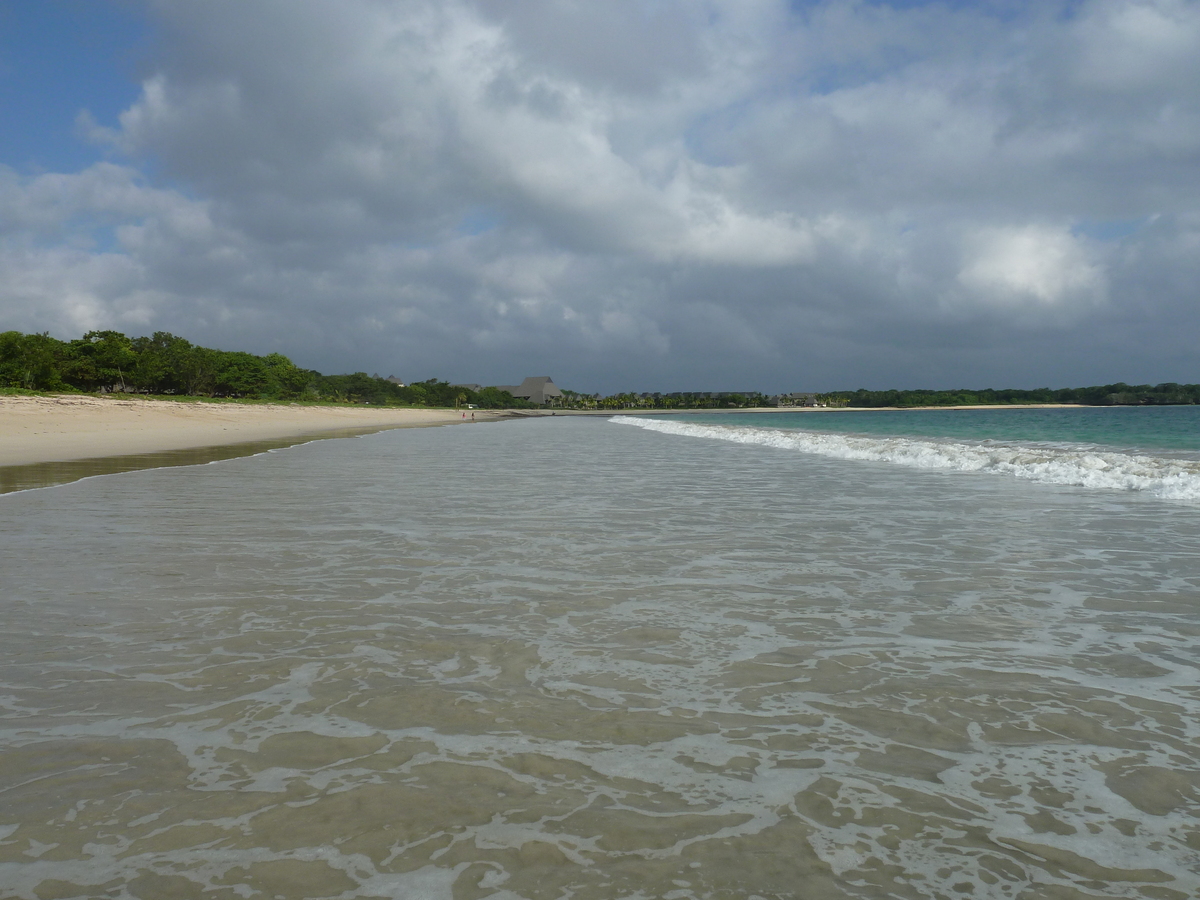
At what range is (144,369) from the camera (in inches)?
3174

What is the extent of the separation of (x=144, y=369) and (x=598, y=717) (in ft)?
304

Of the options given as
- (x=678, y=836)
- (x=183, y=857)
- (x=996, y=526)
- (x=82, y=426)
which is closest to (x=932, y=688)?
(x=678, y=836)

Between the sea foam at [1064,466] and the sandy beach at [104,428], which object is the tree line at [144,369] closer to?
the sandy beach at [104,428]

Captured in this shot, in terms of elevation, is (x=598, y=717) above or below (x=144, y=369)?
below

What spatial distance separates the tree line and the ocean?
6512 centimetres

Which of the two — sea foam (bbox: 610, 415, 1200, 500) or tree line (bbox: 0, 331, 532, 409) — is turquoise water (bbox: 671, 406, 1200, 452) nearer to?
sea foam (bbox: 610, 415, 1200, 500)

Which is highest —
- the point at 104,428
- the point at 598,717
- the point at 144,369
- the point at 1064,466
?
the point at 144,369

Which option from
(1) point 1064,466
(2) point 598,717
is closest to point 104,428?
(1) point 1064,466

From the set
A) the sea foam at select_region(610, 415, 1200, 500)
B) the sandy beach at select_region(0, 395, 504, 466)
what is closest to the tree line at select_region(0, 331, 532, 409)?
the sandy beach at select_region(0, 395, 504, 466)

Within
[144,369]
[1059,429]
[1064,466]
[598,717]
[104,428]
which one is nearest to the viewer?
[598,717]

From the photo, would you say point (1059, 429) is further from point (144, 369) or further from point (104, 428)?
point (144, 369)

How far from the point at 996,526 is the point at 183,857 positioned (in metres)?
9.94

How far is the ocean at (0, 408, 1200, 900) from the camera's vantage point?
102 inches

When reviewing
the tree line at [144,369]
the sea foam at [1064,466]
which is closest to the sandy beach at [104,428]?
the tree line at [144,369]
